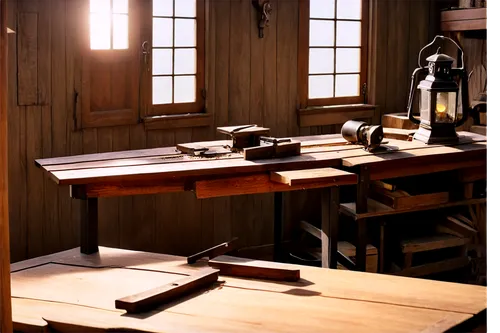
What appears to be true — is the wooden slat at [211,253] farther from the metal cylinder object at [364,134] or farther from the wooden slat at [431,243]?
the wooden slat at [431,243]

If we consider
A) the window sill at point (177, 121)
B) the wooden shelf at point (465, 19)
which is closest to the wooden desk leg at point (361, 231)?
the window sill at point (177, 121)

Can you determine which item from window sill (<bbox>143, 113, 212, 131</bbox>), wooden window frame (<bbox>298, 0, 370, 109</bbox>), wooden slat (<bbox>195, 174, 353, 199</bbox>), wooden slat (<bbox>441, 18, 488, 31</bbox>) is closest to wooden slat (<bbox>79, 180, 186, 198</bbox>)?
wooden slat (<bbox>195, 174, 353, 199</bbox>)

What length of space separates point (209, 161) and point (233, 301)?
1.23 m

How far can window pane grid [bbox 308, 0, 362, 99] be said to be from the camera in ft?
20.4

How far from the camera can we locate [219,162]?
4324mm

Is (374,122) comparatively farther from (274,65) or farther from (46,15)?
(46,15)

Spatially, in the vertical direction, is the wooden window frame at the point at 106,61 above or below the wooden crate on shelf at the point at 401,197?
above

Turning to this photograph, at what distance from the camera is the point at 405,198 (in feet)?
17.2

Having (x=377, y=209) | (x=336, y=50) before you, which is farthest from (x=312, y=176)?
(x=336, y=50)

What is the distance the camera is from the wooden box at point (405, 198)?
5.25 m

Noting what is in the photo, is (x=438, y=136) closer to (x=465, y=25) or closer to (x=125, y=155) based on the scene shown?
(x=465, y=25)

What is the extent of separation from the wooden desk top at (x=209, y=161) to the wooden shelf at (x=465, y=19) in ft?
3.93

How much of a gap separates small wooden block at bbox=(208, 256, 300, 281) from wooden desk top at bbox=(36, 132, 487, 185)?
0.59 metres

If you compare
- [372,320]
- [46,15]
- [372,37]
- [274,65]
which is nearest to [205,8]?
[274,65]
